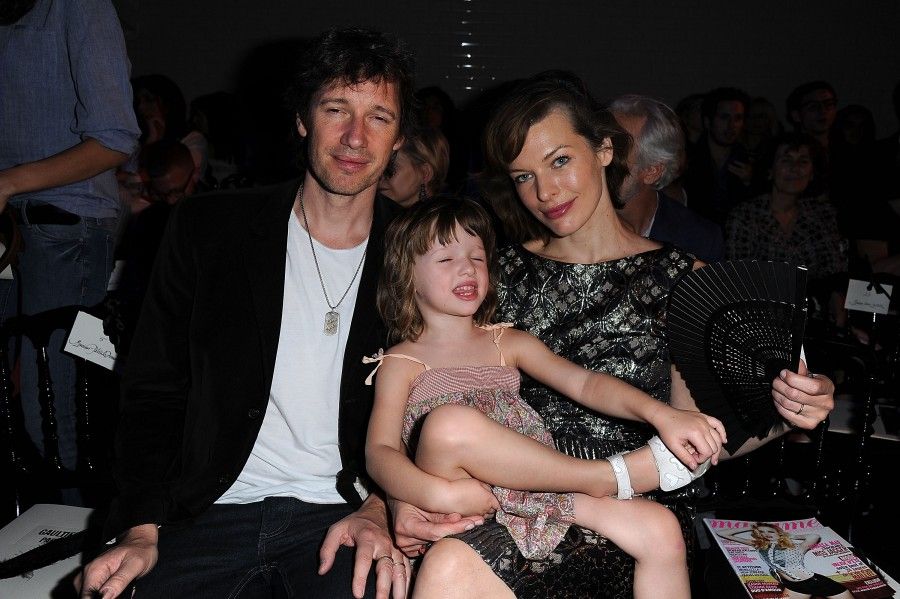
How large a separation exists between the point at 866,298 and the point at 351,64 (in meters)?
2.71

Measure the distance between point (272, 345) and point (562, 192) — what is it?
0.85m

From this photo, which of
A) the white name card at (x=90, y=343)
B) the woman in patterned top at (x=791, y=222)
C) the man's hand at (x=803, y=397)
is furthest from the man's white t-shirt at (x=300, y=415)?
the woman in patterned top at (x=791, y=222)

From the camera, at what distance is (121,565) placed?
1.80 meters

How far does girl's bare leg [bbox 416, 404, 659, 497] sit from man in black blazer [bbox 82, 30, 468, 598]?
320 mm

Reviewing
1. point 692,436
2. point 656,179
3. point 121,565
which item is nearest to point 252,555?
point 121,565

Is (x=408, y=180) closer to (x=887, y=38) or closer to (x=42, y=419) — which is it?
(x=42, y=419)

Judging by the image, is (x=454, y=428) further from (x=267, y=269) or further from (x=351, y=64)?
(x=351, y=64)

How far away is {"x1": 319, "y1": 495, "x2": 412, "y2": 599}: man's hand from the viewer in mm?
1783

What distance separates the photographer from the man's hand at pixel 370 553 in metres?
1.78

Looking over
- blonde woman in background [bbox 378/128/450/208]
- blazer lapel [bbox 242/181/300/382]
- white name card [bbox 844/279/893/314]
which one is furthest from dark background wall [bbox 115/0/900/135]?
blazer lapel [bbox 242/181/300/382]

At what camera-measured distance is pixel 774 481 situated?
255 cm

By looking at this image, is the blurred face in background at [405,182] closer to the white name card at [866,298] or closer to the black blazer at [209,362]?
the black blazer at [209,362]

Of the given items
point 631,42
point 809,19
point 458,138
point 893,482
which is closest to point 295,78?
point 893,482

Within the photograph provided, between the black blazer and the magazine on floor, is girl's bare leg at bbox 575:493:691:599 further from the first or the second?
the black blazer
